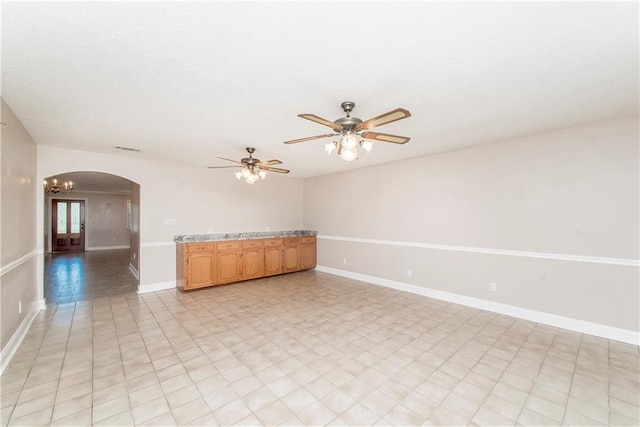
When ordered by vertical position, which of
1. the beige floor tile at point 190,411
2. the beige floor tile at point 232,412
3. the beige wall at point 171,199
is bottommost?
the beige floor tile at point 232,412

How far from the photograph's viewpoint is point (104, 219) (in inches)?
433

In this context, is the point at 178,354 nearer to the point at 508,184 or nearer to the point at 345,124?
the point at 345,124

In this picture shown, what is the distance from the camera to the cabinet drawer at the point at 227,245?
5.30 m

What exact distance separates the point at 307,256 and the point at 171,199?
3.23 m

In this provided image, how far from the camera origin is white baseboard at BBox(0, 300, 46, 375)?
2.50 metres

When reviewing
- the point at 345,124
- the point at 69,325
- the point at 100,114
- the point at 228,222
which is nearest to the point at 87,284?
the point at 69,325

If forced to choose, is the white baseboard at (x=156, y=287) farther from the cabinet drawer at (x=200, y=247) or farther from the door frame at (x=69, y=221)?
the door frame at (x=69, y=221)

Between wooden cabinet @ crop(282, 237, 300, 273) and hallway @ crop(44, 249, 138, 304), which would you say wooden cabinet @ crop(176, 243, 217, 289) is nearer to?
hallway @ crop(44, 249, 138, 304)

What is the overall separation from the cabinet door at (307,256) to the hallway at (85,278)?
342cm

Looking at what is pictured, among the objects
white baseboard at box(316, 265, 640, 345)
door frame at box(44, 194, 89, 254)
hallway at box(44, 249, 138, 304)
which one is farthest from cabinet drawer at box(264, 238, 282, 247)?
door frame at box(44, 194, 89, 254)

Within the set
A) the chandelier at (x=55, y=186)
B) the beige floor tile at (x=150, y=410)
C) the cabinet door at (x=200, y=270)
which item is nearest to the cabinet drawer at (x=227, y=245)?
the cabinet door at (x=200, y=270)

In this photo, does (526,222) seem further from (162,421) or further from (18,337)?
(18,337)

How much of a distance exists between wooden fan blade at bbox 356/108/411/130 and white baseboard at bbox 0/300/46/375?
12.6 feet

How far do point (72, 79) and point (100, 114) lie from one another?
0.82 m
